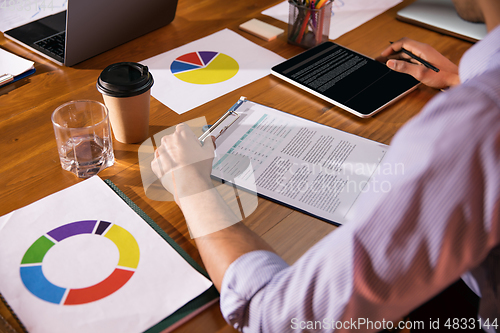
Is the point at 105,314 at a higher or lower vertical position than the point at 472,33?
lower

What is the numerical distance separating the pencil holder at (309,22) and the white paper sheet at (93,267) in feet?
2.52

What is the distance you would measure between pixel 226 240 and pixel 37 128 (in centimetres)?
56

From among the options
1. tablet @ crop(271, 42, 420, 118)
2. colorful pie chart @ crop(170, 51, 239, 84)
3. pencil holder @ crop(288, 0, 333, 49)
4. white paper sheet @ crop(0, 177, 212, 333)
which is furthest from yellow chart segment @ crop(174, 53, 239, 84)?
white paper sheet @ crop(0, 177, 212, 333)

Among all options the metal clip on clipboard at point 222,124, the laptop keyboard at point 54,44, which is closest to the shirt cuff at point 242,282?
the metal clip on clipboard at point 222,124

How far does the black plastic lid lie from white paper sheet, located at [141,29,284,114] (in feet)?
0.54

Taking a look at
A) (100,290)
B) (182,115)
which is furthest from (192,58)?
(100,290)

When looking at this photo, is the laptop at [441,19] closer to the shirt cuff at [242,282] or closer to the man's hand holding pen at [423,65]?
the man's hand holding pen at [423,65]

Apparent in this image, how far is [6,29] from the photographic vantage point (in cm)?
126

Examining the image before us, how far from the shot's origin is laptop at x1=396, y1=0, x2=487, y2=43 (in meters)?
1.30

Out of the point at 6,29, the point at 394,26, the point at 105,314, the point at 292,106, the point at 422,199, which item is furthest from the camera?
the point at 394,26

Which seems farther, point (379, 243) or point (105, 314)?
point (105, 314)

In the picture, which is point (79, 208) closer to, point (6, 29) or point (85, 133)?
point (85, 133)

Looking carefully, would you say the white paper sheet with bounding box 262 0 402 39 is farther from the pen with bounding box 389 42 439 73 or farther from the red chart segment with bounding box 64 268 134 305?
the red chart segment with bounding box 64 268 134 305

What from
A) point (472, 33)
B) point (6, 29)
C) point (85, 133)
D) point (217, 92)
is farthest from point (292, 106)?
point (6, 29)
